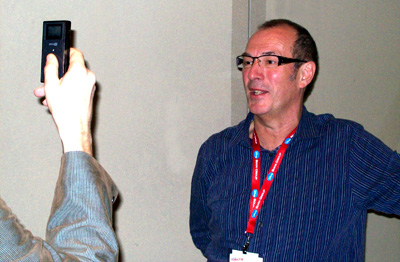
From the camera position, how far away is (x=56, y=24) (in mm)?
1017

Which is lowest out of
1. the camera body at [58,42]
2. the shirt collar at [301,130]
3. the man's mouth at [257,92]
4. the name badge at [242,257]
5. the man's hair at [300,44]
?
the name badge at [242,257]

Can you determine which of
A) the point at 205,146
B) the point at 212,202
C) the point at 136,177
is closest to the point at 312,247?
the point at 212,202

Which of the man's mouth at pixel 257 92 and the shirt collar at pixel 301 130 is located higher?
the man's mouth at pixel 257 92

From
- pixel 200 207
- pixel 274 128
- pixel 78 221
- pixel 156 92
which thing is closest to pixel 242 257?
pixel 200 207

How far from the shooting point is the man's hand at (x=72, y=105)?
2.51 ft

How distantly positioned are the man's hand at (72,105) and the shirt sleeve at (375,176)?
4.58 ft

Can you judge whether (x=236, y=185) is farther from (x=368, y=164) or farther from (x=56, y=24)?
(x=56, y=24)

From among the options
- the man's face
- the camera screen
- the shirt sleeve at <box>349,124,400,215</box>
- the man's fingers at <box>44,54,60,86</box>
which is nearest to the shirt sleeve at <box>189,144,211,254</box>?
the man's face

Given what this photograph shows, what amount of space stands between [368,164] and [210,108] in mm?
918

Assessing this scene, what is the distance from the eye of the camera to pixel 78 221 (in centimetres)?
76

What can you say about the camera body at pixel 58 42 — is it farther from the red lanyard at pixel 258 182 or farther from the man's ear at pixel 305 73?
the man's ear at pixel 305 73

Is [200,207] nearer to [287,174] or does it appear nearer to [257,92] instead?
[287,174]

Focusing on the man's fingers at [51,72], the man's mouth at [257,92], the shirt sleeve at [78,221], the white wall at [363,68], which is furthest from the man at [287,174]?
the man's fingers at [51,72]

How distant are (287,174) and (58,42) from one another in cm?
124
